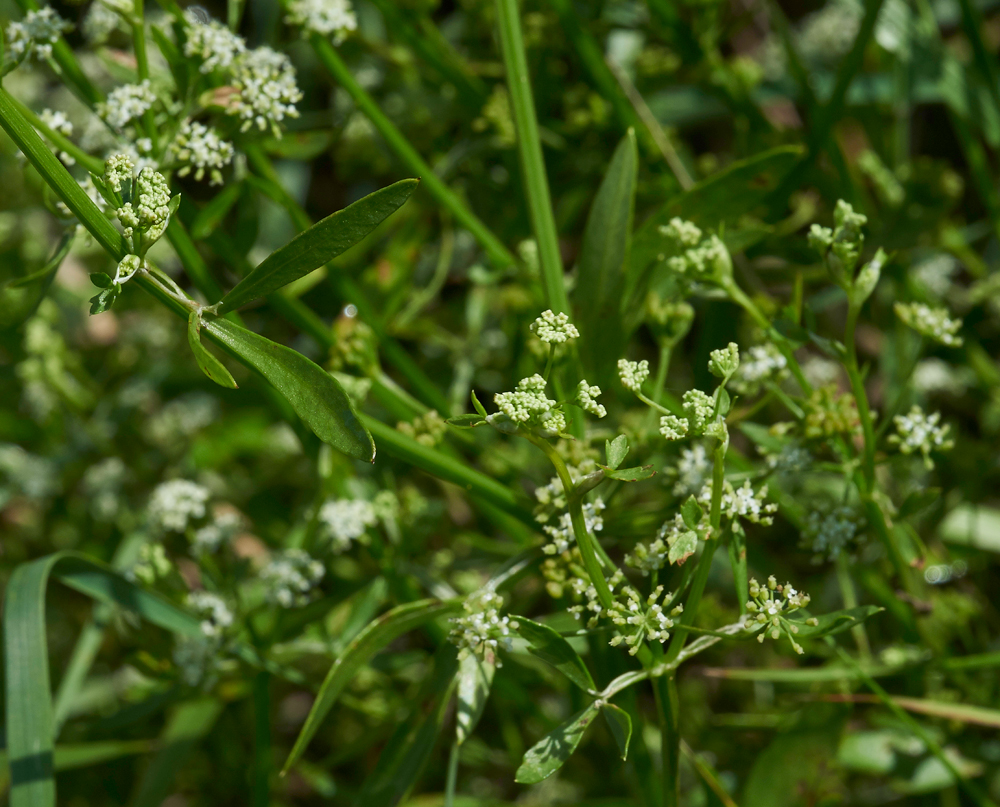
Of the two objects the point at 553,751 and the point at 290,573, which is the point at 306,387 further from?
the point at 290,573

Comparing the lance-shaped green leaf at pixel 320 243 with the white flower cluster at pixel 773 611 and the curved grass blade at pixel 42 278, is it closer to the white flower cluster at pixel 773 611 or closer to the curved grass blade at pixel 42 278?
the curved grass blade at pixel 42 278

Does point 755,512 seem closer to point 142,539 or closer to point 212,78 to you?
point 212,78

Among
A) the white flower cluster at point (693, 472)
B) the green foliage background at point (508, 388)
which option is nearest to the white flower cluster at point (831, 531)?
the green foliage background at point (508, 388)

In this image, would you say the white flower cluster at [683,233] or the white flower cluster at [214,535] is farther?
the white flower cluster at [214,535]

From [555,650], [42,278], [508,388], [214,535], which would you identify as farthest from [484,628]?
[508,388]

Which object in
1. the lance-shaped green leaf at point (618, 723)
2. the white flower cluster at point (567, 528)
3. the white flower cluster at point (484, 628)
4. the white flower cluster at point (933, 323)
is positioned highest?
the white flower cluster at point (933, 323)

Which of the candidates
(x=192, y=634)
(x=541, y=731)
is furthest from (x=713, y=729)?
(x=192, y=634)
